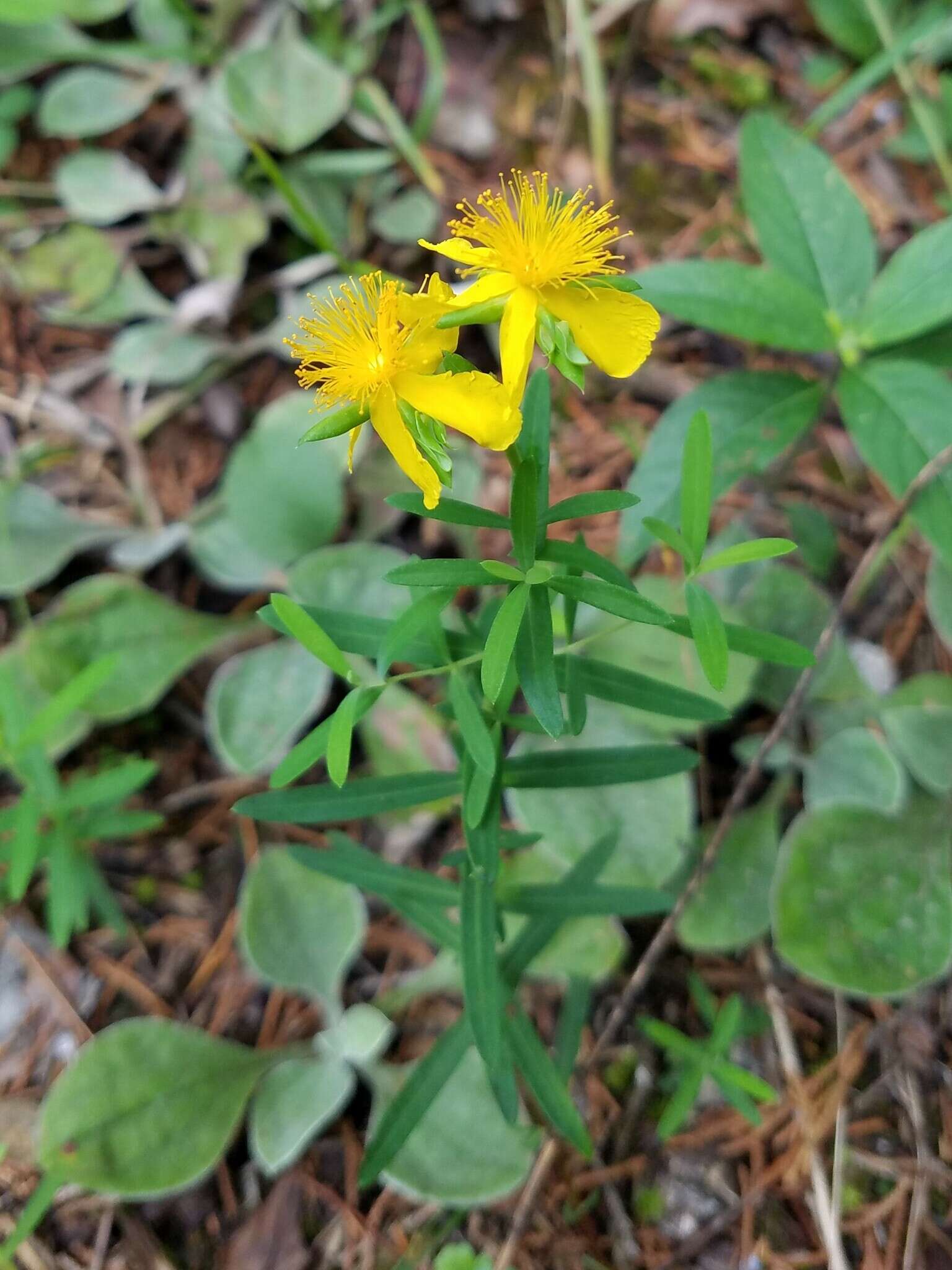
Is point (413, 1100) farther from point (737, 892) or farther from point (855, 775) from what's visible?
point (855, 775)

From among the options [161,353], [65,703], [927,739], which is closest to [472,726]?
[65,703]

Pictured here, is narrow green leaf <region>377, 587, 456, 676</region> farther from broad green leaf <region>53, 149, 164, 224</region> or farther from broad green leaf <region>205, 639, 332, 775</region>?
broad green leaf <region>53, 149, 164, 224</region>

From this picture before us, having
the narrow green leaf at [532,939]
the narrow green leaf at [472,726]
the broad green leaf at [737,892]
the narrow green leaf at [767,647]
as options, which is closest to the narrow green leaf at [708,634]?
the narrow green leaf at [767,647]

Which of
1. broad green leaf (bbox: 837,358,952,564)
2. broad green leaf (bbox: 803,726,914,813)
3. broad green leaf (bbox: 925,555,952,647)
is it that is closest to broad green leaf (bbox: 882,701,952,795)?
broad green leaf (bbox: 803,726,914,813)

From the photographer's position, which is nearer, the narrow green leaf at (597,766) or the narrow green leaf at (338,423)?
the narrow green leaf at (338,423)

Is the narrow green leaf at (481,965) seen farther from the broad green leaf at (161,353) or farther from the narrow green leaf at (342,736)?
the broad green leaf at (161,353)

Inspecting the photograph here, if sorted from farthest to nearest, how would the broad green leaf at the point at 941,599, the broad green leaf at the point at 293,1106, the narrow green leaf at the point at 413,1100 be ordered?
the broad green leaf at the point at 941,599 → the broad green leaf at the point at 293,1106 → the narrow green leaf at the point at 413,1100
